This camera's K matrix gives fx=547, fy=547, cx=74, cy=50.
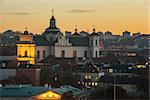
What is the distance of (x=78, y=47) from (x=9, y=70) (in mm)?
6627

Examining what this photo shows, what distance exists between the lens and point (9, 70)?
8.41 metres

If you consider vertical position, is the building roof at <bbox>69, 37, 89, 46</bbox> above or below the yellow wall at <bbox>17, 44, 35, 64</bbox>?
above

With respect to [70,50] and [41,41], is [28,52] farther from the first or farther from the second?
[70,50]

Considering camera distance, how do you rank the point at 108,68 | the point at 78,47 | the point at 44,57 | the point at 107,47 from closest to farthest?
the point at 108,68 → the point at 44,57 → the point at 78,47 → the point at 107,47

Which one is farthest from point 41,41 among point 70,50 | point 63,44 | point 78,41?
point 78,41

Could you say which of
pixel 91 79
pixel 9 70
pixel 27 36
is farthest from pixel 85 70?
pixel 27 36

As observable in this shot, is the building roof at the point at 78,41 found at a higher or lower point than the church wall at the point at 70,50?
higher

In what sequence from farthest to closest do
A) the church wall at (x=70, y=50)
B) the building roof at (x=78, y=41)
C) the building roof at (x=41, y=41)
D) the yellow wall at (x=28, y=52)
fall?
1. the building roof at (x=78, y=41)
2. the church wall at (x=70, y=50)
3. the building roof at (x=41, y=41)
4. the yellow wall at (x=28, y=52)

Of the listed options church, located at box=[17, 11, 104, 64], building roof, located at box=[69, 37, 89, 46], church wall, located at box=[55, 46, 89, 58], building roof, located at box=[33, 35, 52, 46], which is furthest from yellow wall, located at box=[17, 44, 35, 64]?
building roof, located at box=[69, 37, 89, 46]

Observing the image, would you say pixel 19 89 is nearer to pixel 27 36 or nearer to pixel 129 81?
pixel 129 81

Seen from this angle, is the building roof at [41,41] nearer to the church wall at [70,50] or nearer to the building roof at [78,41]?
the church wall at [70,50]

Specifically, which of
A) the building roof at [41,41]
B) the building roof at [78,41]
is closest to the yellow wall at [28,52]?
the building roof at [41,41]

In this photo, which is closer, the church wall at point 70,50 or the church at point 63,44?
the church at point 63,44

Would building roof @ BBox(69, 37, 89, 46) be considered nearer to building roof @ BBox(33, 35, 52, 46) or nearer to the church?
the church
